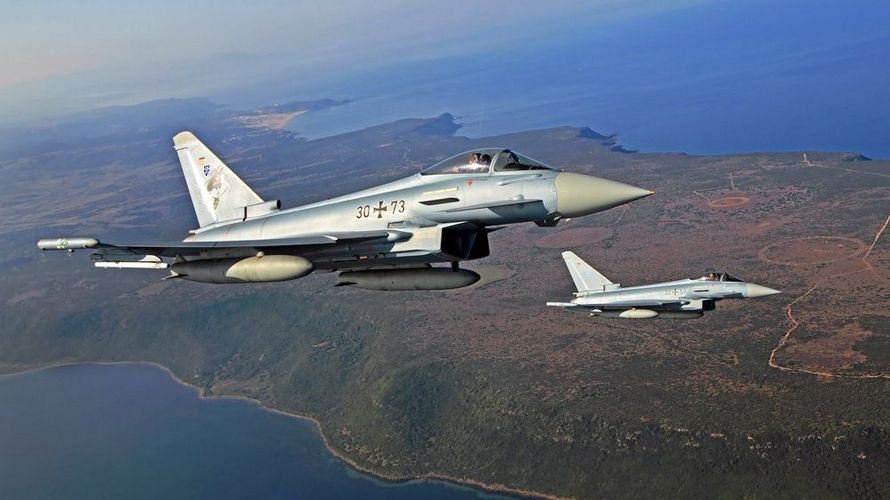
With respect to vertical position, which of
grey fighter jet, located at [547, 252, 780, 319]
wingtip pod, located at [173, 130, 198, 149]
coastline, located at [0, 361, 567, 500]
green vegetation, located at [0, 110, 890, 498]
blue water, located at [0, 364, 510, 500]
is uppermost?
wingtip pod, located at [173, 130, 198, 149]

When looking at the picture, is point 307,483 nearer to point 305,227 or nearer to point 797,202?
point 305,227

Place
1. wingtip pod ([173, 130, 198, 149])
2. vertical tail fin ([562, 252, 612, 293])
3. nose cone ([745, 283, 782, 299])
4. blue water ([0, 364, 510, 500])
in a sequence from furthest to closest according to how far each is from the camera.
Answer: blue water ([0, 364, 510, 500]) → vertical tail fin ([562, 252, 612, 293]) → nose cone ([745, 283, 782, 299]) → wingtip pod ([173, 130, 198, 149])

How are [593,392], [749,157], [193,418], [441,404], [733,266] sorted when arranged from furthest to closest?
1. [749,157]
2. [733,266]
3. [193,418]
4. [441,404]
5. [593,392]

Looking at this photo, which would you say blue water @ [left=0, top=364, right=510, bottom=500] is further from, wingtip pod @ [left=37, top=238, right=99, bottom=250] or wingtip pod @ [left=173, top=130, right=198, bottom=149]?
wingtip pod @ [left=37, top=238, right=99, bottom=250]

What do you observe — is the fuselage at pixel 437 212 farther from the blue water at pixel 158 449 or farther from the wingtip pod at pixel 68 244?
the blue water at pixel 158 449

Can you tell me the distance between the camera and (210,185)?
104ft

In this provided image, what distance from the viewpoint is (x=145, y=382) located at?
122 metres

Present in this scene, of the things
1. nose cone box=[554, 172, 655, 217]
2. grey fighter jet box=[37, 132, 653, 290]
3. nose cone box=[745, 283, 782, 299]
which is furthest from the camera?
nose cone box=[745, 283, 782, 299]

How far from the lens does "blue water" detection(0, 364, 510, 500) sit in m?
87.4

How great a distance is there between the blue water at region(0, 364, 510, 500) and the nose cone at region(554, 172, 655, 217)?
62.3 meters

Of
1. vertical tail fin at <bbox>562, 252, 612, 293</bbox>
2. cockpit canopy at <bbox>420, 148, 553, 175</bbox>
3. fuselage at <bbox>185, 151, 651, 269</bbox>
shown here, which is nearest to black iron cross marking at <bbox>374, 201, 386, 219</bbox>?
fuselage at <bbox>185, 151, 651, 269</bbox>

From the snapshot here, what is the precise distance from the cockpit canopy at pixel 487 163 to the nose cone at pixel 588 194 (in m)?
1.48

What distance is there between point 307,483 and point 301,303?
169 feet

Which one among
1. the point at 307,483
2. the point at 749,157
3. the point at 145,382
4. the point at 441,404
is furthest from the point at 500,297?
the point at 749,157
